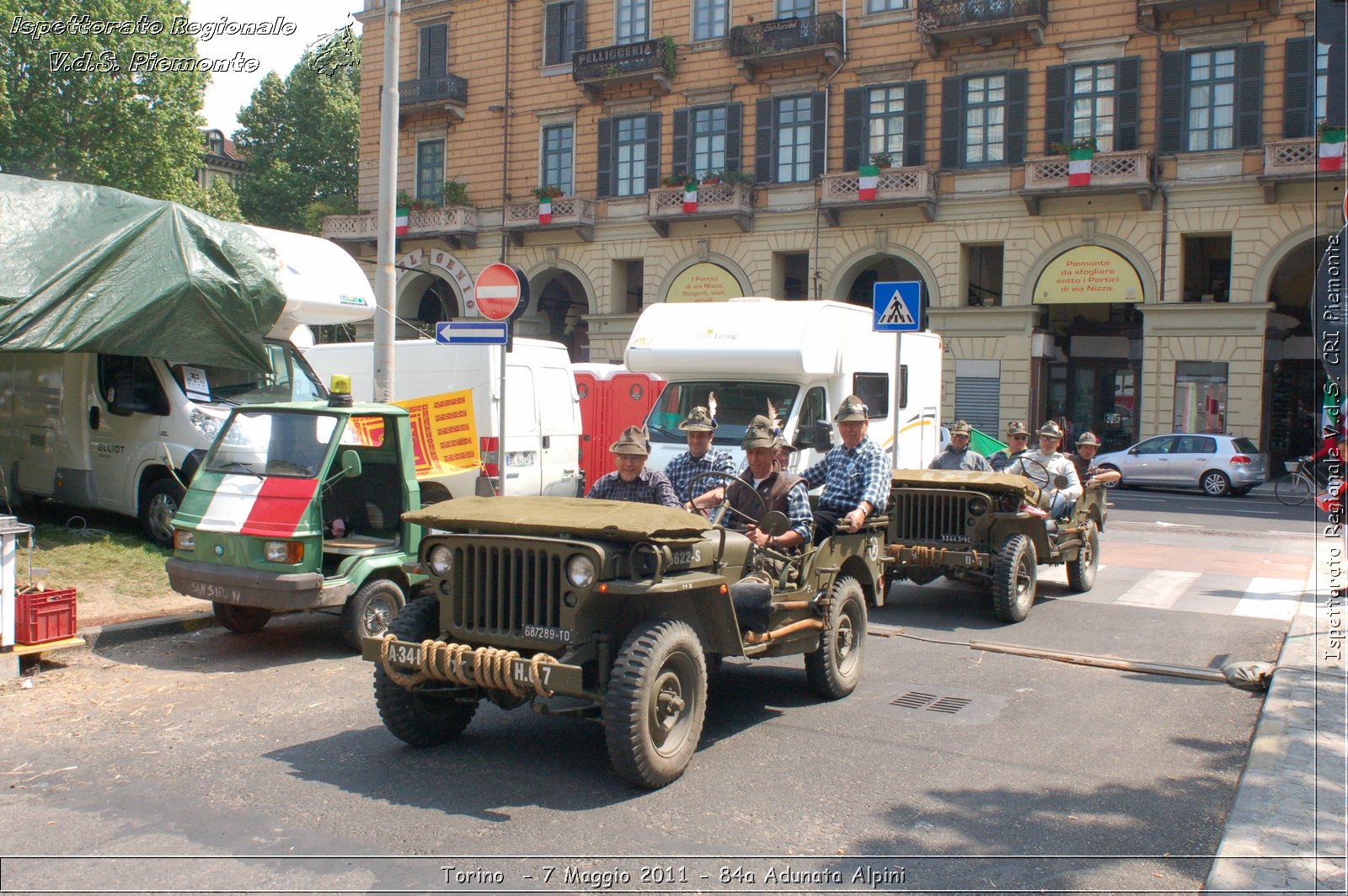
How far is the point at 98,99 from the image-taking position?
116ft

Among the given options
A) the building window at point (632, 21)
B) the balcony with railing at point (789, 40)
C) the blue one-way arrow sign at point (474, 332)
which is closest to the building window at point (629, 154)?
the building window at point (632, 21)

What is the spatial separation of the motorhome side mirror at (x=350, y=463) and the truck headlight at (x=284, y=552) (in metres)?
0.63

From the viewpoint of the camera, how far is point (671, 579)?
215 inches

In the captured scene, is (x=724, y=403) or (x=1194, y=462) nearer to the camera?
(x=724, y=403)

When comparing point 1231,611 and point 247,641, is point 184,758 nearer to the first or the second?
point 247,641

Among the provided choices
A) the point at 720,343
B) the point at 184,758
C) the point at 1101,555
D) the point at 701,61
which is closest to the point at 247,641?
the point at 184,758

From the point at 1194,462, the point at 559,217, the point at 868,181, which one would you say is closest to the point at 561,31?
the point at 559,217

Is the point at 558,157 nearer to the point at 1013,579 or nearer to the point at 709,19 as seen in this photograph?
the point at 709,19

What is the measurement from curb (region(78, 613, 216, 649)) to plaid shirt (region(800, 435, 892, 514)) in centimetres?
493

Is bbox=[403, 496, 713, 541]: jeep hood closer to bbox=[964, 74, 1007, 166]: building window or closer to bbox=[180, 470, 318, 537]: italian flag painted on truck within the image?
bbox=[180, 470, 318, 537]: italian flag painted on truck

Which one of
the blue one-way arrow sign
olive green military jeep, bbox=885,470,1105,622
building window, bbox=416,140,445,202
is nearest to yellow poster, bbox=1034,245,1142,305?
building window, bbox=416,140,445,202

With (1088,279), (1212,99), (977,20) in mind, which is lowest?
(1088,279)

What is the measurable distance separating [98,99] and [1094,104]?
29.8 meters

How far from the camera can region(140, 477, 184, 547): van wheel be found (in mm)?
11086
